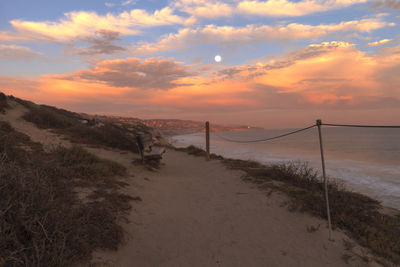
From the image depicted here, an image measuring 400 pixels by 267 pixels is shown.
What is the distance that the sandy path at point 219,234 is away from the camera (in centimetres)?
309

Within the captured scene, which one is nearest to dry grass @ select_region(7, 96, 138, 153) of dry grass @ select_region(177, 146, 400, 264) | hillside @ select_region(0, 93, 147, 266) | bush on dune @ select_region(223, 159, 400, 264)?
hillside @ select_region(0, 93, 147, 266)

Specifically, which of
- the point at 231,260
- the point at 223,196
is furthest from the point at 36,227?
the point at 223,196

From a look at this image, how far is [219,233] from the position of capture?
3.81m

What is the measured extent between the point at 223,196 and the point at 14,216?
4518mm

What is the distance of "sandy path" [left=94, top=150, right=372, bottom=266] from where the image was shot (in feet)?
10.1

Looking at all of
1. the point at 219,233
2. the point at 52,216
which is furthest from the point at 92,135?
the point at 52,216

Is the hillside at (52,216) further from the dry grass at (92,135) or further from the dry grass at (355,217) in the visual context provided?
the dry grass at (92,135)

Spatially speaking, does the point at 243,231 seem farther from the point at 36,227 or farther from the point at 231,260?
the point at 36,227

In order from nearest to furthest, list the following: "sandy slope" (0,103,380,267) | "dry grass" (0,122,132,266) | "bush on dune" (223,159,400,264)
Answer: "dry grass" (0,122,132,266) < "sandy slope" (0,103,380,267) < "bush on dune" (223,159,400,264)

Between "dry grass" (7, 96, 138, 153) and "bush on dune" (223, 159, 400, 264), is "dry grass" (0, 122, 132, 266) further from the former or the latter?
"dry grass" (7, 96, 138, 153)

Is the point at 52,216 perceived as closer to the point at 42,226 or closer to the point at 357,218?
the point at 42,226

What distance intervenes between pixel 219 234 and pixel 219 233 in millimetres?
35

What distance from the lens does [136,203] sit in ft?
15.0

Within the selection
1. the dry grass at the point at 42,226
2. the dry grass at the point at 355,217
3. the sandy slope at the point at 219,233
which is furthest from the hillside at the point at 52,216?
the dry grass at the point at 355,217
